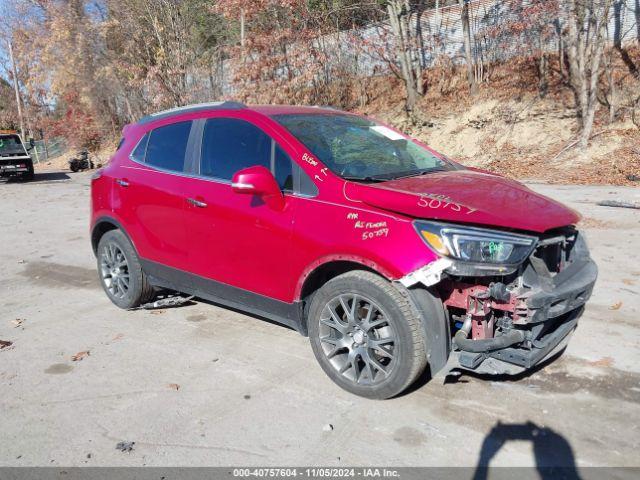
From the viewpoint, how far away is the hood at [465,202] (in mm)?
3182

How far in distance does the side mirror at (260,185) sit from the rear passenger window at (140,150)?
1783 millimetres

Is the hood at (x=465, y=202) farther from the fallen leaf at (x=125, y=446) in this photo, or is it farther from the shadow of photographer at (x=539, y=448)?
the fallen leaf at (x=125, y=446)

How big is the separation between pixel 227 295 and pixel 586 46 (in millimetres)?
14416

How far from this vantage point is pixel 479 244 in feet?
10.3

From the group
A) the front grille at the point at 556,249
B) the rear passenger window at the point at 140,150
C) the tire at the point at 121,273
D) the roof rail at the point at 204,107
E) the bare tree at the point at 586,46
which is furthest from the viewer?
the bare tree at the point at 586,46

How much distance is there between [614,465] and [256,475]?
186 centimetres

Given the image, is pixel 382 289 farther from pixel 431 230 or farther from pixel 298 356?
pixel 298 356

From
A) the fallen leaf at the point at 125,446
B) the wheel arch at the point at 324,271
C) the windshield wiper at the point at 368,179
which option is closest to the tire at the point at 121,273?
the wheel arch at the point at 324,271

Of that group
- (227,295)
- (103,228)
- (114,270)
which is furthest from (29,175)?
(227,295)

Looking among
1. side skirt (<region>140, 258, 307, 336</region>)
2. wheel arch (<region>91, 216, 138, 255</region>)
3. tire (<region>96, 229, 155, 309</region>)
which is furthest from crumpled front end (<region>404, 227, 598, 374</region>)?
wheel arch (<region>91, 216, 138, 255</region>)

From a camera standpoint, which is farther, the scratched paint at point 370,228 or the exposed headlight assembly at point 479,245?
the scratched paint at point 370,228

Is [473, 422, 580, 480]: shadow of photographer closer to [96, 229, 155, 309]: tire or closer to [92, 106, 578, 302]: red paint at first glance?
[92, 106, 578, 302]: red paint

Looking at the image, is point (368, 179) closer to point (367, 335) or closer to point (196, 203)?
point (367, 335)

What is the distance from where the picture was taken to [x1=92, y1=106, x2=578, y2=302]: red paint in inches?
128
